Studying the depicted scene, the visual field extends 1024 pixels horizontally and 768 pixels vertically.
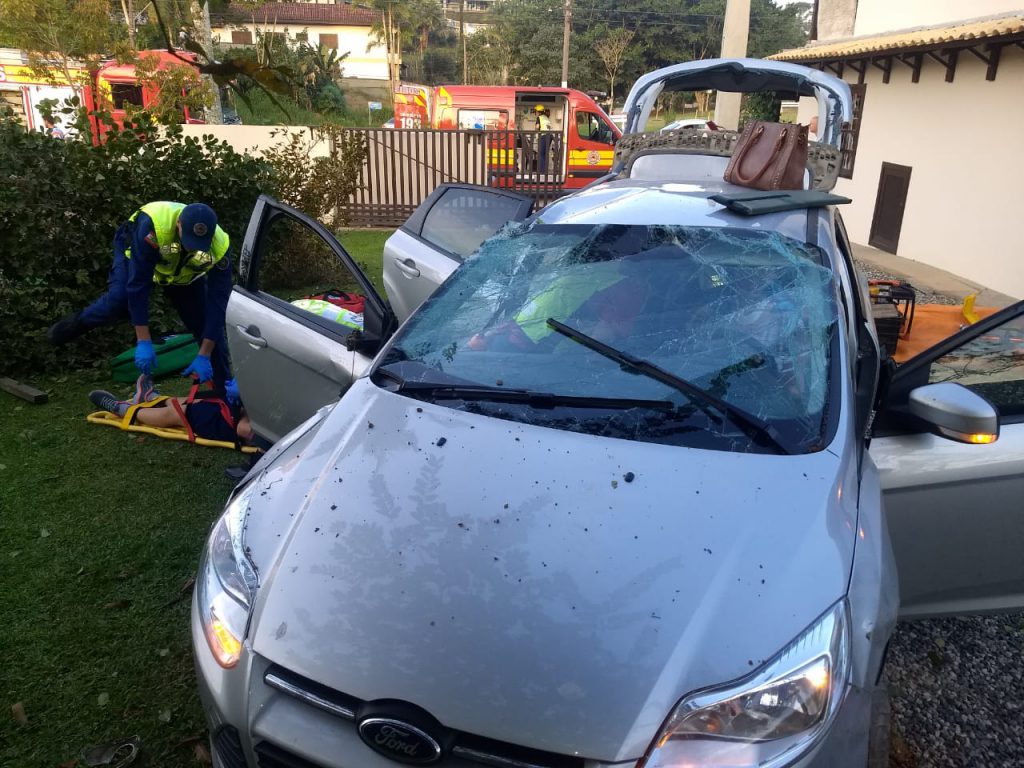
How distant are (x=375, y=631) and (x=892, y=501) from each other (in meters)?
1.77

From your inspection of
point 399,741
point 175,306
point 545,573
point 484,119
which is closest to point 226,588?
point 399,741

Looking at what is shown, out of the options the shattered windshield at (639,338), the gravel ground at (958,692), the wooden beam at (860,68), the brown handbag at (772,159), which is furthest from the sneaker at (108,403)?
the wooden beam at (860,68)

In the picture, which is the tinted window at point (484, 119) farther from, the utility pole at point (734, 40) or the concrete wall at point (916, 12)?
the utility pole at point (734, 40)

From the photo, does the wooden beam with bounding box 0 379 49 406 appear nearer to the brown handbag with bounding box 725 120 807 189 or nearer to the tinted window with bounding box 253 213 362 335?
the tinted window with bounding box 253 213 362 335

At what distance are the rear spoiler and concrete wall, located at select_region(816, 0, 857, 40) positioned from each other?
1057 centimetres

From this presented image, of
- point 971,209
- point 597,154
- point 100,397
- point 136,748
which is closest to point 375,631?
point 136,748

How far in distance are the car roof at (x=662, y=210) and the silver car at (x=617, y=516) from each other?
20mm

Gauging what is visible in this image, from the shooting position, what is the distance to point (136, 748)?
2523mm

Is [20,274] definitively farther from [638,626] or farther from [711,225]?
[638,626]

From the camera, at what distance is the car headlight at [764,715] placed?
4.96 feet

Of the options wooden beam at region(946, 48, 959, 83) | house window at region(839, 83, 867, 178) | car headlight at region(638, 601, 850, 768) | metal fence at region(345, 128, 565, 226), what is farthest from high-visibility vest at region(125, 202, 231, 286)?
house window at region(839, 83, 867, 178)

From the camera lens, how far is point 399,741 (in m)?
1.55

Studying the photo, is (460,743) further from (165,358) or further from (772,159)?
(165,358)

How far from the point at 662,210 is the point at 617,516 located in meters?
1.56
